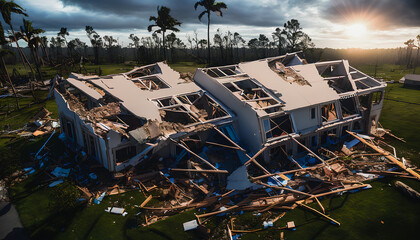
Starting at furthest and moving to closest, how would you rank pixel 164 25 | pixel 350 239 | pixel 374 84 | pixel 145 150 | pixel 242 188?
pixel 164 25 < pixel 374 84 < pixel 145 150 < pixel 242 188 < pixel 350 239

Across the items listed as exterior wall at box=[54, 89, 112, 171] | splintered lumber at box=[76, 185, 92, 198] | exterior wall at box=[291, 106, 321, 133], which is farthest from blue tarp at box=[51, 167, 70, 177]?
exterior wall at box=[291, 106, 321, 133]

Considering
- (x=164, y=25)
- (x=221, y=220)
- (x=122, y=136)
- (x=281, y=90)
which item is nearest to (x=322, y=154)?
(x=281, y=90)

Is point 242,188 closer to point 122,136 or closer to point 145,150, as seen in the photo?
point 145,150

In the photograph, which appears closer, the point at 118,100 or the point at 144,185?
the point at 144,185

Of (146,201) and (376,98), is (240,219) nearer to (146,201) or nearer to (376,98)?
(146,201)

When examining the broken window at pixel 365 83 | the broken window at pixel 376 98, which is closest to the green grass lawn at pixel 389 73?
the broken window at pixel 376 98

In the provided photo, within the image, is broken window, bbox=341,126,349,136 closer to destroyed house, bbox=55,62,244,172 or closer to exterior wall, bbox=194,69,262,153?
exterior wall, bbox=194,69,262,153
